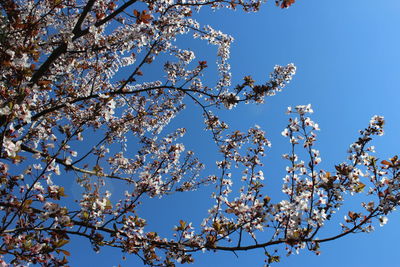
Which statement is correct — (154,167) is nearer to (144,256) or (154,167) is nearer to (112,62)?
(112,62)

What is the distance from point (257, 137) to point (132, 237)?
2974mm

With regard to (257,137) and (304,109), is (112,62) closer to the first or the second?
(257,137)

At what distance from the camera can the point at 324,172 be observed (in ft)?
11.7

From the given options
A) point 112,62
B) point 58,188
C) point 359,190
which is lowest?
point 359,190

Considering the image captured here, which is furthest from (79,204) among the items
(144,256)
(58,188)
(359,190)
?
(359,190)

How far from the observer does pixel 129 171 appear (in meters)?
8.33

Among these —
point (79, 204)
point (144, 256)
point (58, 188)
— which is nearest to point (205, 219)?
point (144, 256)

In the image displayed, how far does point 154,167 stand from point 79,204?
133 inches

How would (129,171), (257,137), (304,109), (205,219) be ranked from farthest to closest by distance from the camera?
(129,171) → (257,137) → (205,219) → (304,109)

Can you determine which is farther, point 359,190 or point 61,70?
point 61,70

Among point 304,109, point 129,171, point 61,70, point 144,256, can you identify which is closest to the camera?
point 304,109

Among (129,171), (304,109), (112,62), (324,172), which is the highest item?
(112,62)

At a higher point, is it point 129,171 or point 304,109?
point 129,171

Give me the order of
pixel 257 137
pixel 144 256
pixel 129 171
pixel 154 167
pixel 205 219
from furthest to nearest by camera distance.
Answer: pixel 129 171, pixel 154 167, pixel 257 137, pixel 205 219, pixel 144 256
